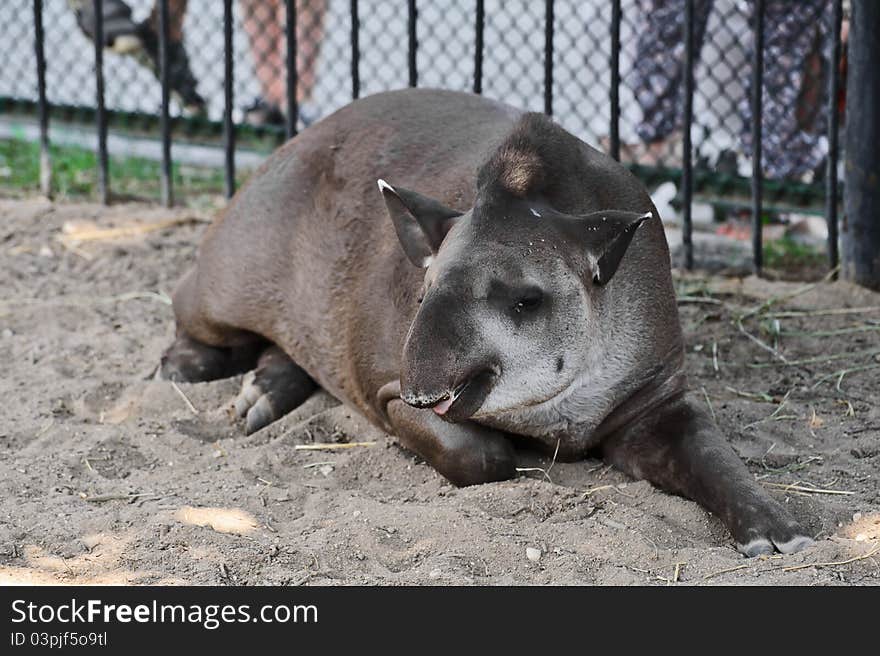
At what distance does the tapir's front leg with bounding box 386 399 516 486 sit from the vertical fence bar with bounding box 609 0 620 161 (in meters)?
2.70

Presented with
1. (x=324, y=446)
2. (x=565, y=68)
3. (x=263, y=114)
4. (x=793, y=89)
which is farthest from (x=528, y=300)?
(x=263, y=114)

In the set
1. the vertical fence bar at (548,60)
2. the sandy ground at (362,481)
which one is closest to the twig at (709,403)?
the sandy ground at (362,481)

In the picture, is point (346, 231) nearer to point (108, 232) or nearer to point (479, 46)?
point (479, 46)

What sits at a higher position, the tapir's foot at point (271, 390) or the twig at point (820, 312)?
the twig at point (820, 312)

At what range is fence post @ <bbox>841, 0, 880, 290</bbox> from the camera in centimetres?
626

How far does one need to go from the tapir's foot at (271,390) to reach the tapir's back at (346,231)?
0.09 metres

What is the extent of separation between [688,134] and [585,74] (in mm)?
2511

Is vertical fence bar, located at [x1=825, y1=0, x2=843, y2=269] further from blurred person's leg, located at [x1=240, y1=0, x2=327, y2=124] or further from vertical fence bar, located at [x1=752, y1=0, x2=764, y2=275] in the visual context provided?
blurred person's leg, located at [x1=240, y1=0, x2=327, y2=124]

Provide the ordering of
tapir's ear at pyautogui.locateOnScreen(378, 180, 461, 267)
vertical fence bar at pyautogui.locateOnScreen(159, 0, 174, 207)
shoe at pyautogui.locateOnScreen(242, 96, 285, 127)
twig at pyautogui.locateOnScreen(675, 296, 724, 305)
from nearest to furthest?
tapir's ear at pyautogui.locateOnScreen(378, 180, 461, 267)
twig at pyautogui.locateOnScreen(675, 296, 724, 305)
vertical fence bar at pyautogui.locateOnScreen(159, 0, 174, 207)
shoe at pyautogui.locateOnScreen(242, 96, 285, 127)

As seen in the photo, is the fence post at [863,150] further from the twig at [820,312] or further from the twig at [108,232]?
the twig at [108,232]

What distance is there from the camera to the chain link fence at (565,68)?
26.2 ft

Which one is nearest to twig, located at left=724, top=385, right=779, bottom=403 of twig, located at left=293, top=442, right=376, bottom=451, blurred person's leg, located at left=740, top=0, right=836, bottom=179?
twig, located at left=293, top=442, right=376, bottom=451

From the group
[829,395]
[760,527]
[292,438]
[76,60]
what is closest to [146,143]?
[76,60]

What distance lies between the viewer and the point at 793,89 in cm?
805
